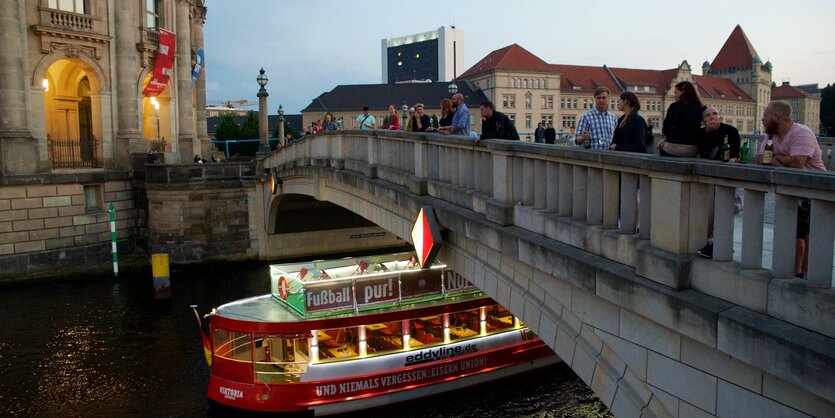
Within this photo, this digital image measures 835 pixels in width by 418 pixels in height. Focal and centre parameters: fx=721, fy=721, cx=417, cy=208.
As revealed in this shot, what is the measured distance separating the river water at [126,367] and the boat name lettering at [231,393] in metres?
0.83

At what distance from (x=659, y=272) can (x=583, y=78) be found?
105 meters

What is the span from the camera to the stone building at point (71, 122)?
26781mm

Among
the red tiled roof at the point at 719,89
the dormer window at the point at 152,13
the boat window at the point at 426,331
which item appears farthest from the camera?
the red tiled roof at the point at 719,89

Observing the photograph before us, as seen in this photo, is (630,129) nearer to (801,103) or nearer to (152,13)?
(152,13)

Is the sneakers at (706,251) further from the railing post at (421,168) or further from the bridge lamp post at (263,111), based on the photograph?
the bridge lamp post at (263,111)

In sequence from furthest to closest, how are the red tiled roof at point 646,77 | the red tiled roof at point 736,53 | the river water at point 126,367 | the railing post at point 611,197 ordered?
1. the red tiled roof at point 736,53
2. the red tiled roof at point 646,77
3. the river water at point 126,367
4. the railing post at point 611,197

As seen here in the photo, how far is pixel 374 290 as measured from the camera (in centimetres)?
1578

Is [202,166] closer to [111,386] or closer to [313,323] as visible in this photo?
[111,386]

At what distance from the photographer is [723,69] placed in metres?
116

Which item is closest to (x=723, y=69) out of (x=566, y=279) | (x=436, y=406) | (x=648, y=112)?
(x=648, y=112)

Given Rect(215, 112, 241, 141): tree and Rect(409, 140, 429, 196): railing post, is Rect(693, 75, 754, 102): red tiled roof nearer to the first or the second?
Rect(215, 112, 241, 141): tree

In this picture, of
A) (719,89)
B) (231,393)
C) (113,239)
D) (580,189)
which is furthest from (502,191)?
(719,89)

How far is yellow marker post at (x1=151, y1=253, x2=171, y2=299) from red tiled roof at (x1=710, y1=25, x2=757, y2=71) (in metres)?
110

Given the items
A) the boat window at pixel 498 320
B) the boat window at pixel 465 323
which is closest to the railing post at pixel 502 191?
the boat window at pixel 465 323
